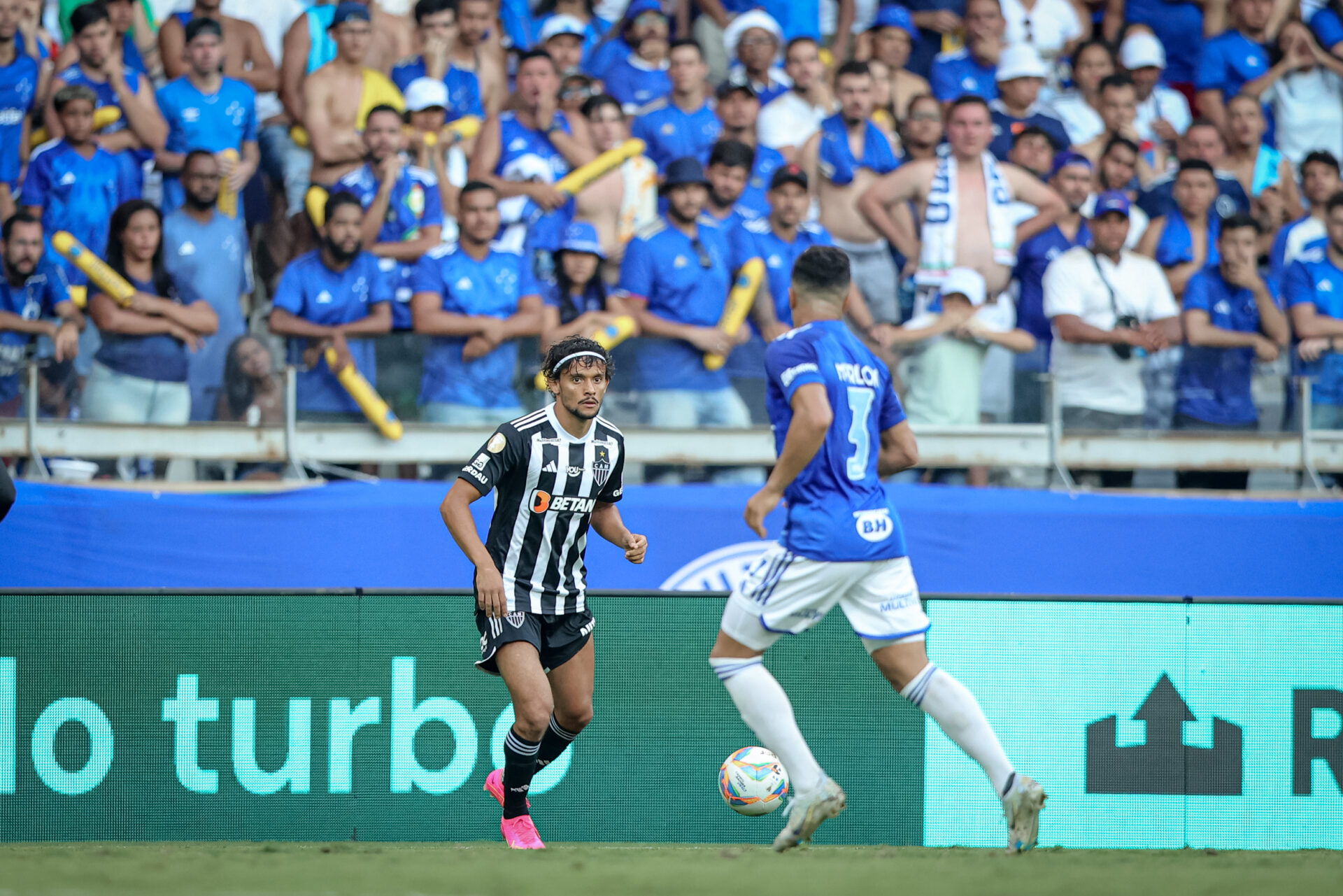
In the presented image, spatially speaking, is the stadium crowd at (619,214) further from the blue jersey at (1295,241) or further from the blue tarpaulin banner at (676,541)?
the blue tarpaulin banner at (676,541)

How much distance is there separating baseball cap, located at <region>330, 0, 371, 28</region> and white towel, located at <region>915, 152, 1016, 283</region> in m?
3.93

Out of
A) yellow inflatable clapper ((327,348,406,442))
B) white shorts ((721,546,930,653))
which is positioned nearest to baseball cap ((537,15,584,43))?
yellow inflatable clapper ((327,348,406,442))

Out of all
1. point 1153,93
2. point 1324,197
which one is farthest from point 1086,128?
point 1324,197

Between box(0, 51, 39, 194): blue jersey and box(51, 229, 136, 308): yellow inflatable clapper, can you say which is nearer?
box(51, 229, 136, 308): yellow inflatable clapper

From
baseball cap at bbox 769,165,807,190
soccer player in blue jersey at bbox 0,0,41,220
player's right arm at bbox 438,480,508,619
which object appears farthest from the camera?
baseball cap at bbox 769,165,807,190

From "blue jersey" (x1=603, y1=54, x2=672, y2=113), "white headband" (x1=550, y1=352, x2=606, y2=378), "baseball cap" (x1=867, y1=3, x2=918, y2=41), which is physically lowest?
"white headband" (x1=550, y1=352, x2=606, y2=378)

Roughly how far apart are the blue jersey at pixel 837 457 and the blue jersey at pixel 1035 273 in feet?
15.3

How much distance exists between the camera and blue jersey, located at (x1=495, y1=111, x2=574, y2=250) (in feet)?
32.3

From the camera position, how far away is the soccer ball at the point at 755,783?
602 centimetres

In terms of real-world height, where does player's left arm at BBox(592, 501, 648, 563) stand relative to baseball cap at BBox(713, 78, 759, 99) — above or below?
below

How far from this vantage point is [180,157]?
9.57 metres

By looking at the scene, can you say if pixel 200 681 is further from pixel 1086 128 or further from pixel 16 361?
pixel 1086 128

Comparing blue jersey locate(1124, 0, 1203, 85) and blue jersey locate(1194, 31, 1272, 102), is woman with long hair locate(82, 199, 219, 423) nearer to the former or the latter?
blue jersey locate(1124, 0, 1203, 85)

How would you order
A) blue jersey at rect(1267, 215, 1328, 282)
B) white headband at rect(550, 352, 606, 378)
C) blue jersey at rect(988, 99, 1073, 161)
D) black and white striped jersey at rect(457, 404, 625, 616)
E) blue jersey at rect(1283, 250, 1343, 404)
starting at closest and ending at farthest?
white headband at rect(550, 352, 606, 378)
black and white striped jersey at rect(457, 404, 625, 616)
blue jersey at rect(1283, 250, 1343, 404)
blue jersey at rect(1267, 215, 1328, 282)
blue jersey at rect(988, 99, 1073, 161)
